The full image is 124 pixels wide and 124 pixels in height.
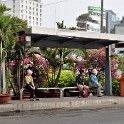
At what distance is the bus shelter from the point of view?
17.5 meters

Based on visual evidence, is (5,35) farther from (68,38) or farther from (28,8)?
(28,8)

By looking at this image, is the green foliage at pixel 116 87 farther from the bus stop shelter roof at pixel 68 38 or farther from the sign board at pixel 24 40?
the sign board at pixel 24 40

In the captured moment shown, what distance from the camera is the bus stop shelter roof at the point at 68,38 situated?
57.2 ft

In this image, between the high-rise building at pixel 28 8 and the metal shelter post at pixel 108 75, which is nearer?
the metal shelter post at pixel 108 75

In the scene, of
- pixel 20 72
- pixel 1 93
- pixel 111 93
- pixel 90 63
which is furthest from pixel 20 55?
pixel 90 63

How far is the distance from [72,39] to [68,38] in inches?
19.0

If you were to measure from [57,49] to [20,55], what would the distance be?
3238mm

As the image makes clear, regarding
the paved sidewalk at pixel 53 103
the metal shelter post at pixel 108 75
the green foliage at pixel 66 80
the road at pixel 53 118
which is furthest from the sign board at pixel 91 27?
the road at pixel 53 118

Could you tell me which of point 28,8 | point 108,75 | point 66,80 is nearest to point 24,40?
point 108,75

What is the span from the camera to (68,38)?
19.3m

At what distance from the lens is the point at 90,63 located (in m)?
25.8

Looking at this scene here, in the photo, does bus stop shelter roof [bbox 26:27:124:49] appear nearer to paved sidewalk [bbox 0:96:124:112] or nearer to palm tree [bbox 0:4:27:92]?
palm tree [bbox 0:4:27:92]

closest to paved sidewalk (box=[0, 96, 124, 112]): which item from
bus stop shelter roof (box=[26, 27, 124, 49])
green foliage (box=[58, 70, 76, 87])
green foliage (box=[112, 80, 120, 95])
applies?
green foliage (box=[112, 80, 120, 95])

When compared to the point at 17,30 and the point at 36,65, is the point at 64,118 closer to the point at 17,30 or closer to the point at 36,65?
the point at 17,30
